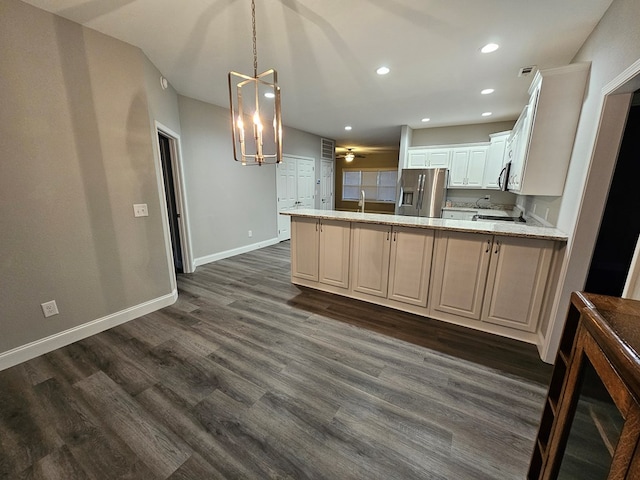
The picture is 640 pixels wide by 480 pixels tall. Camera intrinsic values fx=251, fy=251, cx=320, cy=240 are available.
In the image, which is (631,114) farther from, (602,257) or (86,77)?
(86,77)

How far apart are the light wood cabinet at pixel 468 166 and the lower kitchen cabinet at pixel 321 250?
358cm

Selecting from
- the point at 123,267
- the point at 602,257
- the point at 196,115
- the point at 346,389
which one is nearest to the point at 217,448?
the point at 346,389

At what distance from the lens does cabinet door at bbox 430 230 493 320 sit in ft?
7.77

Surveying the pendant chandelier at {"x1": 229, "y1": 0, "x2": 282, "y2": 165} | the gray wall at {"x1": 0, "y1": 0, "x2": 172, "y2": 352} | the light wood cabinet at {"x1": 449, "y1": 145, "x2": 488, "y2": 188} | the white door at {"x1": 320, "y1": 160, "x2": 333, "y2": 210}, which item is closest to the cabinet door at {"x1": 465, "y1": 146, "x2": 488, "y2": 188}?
the light wood cabinet at {"x1": 449, "y1": 145, "x2": 488, "y2": 188}

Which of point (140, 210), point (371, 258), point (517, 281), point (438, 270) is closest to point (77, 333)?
point (140, 210)

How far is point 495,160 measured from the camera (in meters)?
4.70

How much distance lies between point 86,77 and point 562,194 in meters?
4.36

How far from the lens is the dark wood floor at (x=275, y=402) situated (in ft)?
4.35

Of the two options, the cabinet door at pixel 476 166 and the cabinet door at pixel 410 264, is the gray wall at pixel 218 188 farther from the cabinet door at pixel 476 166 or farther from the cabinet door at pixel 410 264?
the cabinet door at pixel 476 166

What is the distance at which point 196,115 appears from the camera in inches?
159

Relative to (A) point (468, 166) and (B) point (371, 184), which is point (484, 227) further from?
(B) point (371, 184)

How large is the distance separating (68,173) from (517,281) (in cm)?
405

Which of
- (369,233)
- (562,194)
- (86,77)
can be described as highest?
(86,77)

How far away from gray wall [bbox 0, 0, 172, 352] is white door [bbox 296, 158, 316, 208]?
13.0ft
